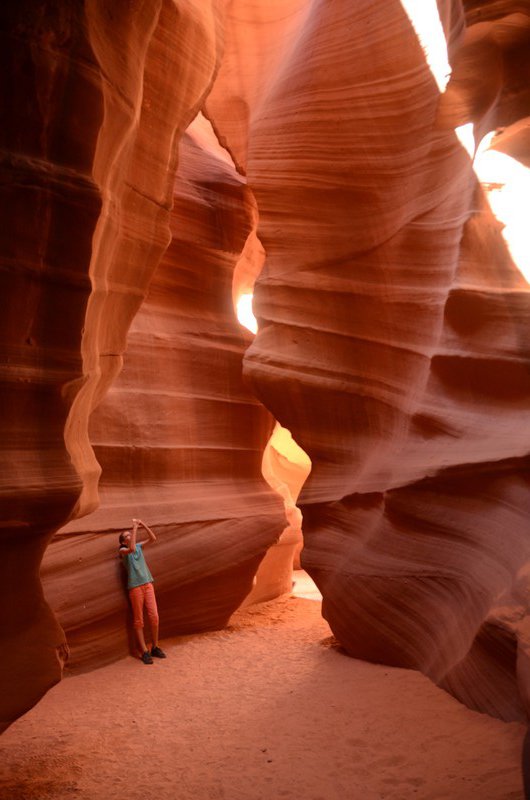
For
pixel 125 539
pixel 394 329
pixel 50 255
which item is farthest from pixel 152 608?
pixel 50 255

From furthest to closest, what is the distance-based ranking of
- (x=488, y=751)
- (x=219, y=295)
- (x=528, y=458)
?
(x=219, y=295)
(x=528, y=458)
(x=488, y=751)

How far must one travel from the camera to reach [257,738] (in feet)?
17.4

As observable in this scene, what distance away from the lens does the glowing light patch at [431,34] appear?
6.96 m

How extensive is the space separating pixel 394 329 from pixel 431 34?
280 centimetres

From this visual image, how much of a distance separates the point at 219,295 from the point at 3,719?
6475mm

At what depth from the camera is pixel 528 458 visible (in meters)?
5.78

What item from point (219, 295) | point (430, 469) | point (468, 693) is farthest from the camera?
point (219, 295)

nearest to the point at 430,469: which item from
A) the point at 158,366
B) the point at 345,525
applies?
the point at 345,525

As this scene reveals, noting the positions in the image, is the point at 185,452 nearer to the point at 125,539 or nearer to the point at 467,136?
the point at 125,539

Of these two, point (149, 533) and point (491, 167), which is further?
point (149, 533)

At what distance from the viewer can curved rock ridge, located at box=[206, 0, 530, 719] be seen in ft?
20.2

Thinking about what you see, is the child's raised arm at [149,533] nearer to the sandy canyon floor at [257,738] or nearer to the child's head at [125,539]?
A: the child's head at [125,539]

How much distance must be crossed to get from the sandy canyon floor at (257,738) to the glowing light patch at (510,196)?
3821mm

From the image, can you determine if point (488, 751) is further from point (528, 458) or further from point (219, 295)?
point (219, 295)
